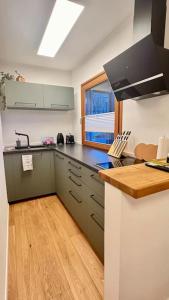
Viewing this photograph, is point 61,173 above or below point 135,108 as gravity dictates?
below

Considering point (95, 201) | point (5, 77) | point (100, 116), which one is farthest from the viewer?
point (5, 77)

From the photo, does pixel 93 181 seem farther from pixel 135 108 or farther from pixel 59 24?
pixel 59 24

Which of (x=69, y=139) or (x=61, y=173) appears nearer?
(x=61, y=173)

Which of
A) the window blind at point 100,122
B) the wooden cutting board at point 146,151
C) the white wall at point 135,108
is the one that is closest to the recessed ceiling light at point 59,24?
the white wall at point 135,108

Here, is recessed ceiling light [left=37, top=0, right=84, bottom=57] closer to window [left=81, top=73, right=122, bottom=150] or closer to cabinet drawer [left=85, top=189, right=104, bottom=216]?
window [left=81, top=73, right=122, bottom=150]

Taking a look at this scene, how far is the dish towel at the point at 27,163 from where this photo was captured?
2.47m

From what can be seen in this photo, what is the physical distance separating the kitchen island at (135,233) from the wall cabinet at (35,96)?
2277 millimetres

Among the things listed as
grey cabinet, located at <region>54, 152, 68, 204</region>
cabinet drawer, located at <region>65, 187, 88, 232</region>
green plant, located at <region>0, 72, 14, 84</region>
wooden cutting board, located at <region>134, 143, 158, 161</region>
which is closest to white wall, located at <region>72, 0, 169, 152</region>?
wooden cutting board, located at <region>134, 143, 158, 161</region>

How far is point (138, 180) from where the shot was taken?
2.66 feet

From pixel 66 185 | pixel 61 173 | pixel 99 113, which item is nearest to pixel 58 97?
pixel 99 113

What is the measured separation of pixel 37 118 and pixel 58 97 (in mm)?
585

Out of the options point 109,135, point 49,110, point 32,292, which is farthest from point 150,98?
point 49,110

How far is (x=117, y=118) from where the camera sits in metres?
2.00

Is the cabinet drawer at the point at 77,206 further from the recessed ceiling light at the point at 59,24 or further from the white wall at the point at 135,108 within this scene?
the recessed ceiling light at the point at 59,24
